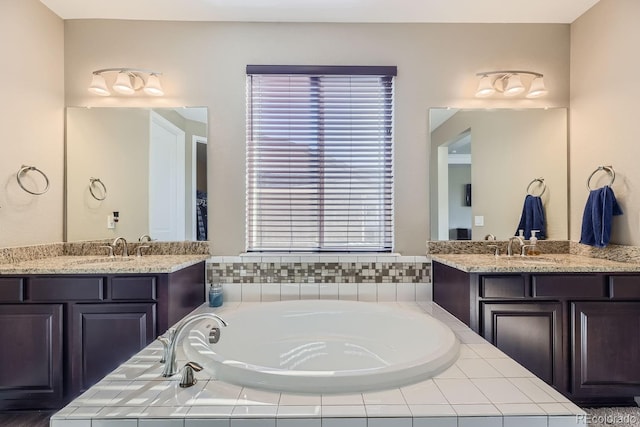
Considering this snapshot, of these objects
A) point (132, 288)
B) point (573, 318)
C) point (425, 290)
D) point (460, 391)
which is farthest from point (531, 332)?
point (132, 288)

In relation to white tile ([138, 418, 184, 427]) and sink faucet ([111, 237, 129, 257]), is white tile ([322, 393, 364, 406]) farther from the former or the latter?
sink faucet ([111, 237, 129, 257])

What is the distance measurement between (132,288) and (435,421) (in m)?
1.72

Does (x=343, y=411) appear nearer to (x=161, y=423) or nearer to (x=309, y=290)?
(x=161, y=423)

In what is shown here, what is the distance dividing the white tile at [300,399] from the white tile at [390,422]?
0.19 m

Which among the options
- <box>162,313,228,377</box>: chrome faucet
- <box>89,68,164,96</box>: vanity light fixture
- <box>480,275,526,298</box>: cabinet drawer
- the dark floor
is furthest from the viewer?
<box>89,68,164,96</box>: vanity light fixture

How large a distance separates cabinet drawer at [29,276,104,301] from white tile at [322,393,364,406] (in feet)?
4.95

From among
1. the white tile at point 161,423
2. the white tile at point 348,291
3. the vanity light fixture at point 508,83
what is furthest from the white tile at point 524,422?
the vanity light fixture at point 508,83

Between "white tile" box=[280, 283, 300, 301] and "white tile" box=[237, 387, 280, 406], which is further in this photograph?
"white tile" box=[280, 283, 300, 301]

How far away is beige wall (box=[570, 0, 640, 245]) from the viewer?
82.8 inches

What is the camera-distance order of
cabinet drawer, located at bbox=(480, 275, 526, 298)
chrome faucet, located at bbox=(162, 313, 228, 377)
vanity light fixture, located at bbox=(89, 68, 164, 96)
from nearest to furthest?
chrome faucet, located at bbox=(162, 313, 228, 377)
cabinet drawer, located at bbox=(480, 275, 526, 298)
vanity light fixture, located at bbox=(89, 68, 164, 96)

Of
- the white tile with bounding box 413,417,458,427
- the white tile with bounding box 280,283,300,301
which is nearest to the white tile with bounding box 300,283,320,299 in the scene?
the white tile with bounding box 280,283,300,301

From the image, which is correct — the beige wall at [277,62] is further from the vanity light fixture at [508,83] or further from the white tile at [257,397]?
the white tile at [257,397]

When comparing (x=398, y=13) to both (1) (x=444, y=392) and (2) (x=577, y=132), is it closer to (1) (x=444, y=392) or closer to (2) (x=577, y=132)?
(2) (x=577, y=132)

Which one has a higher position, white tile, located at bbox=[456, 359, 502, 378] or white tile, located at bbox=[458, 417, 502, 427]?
white tile, located at bbox=[456, 359, 502, 378]
